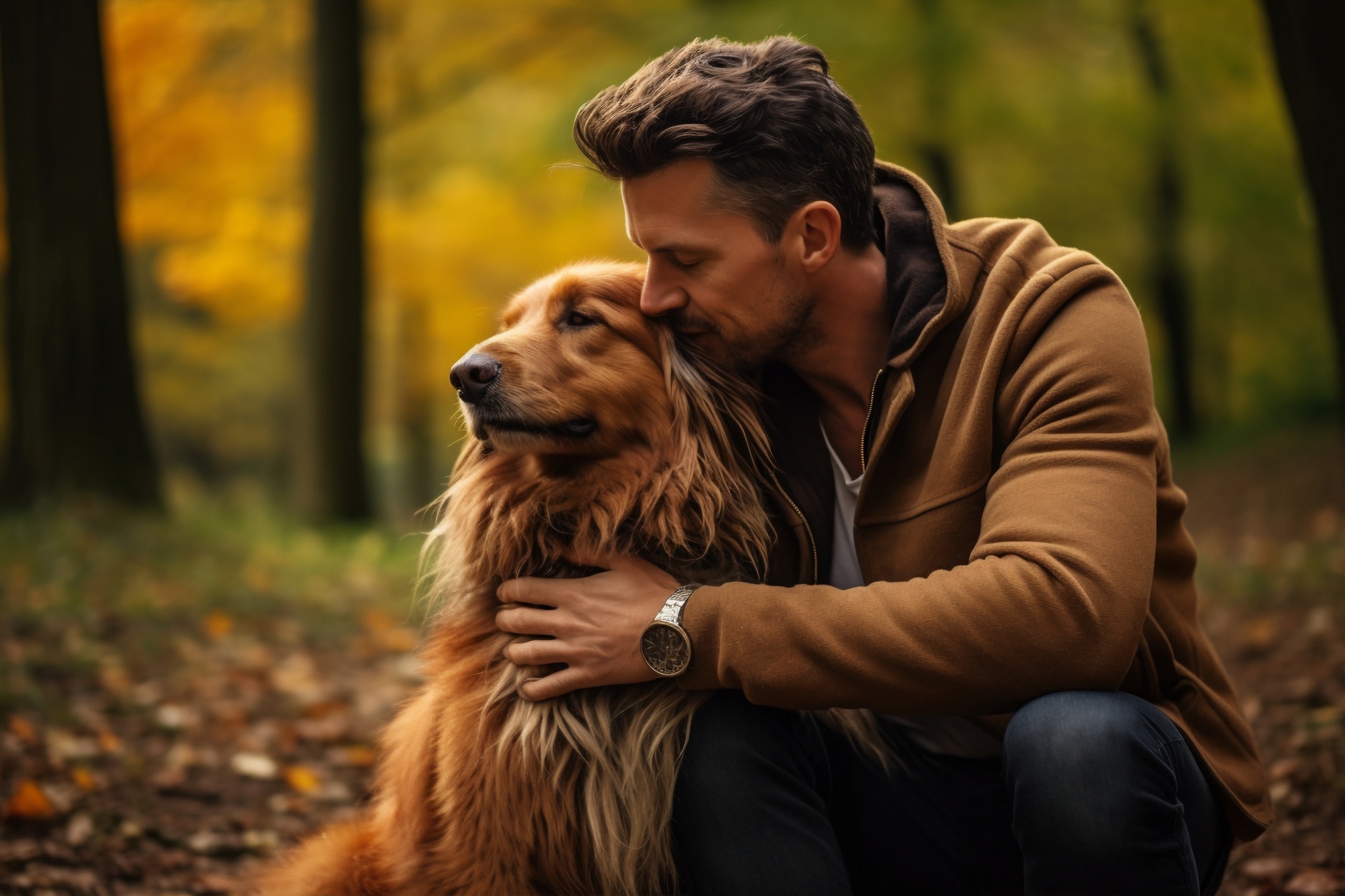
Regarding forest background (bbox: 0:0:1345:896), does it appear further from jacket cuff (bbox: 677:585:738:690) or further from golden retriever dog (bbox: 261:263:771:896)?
jacket cuff (bbox: 677:585:738:690)

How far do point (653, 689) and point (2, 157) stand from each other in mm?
5236

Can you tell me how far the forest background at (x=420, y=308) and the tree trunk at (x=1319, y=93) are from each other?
A: 0.10ft

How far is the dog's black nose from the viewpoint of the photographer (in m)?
2.24

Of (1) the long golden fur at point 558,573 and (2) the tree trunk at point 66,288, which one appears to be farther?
(2) the tree trunk at point 66,288

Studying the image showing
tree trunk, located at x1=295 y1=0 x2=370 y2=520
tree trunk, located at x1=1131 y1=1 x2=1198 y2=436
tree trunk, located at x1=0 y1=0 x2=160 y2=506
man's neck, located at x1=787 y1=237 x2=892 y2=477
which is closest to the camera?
man's neck, located at x1=787 y1=237 x2=892 y2=477

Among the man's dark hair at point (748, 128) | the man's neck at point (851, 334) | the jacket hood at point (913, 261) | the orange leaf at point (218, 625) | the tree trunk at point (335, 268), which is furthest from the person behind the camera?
the tree trunk at point (335, 268)

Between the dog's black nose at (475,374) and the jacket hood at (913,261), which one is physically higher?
the jacket hood at (913,261)

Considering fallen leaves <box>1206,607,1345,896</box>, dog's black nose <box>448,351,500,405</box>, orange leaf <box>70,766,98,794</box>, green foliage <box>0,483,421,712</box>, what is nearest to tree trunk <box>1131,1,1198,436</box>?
fallen leaves <box>1206,607,1345,896</box>

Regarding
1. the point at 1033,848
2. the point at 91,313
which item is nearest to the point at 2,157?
the point at 91,313

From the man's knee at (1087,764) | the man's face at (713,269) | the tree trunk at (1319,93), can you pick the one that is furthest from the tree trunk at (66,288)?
the man's knee at (1087,764)

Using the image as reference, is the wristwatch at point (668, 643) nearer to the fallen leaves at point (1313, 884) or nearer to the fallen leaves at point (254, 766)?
the fallen leaves at point (1313, 884)

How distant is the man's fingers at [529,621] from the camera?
7.13 feet

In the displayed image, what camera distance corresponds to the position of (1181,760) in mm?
1869

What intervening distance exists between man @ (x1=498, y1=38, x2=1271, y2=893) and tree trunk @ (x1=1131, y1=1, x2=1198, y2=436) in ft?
29.2
